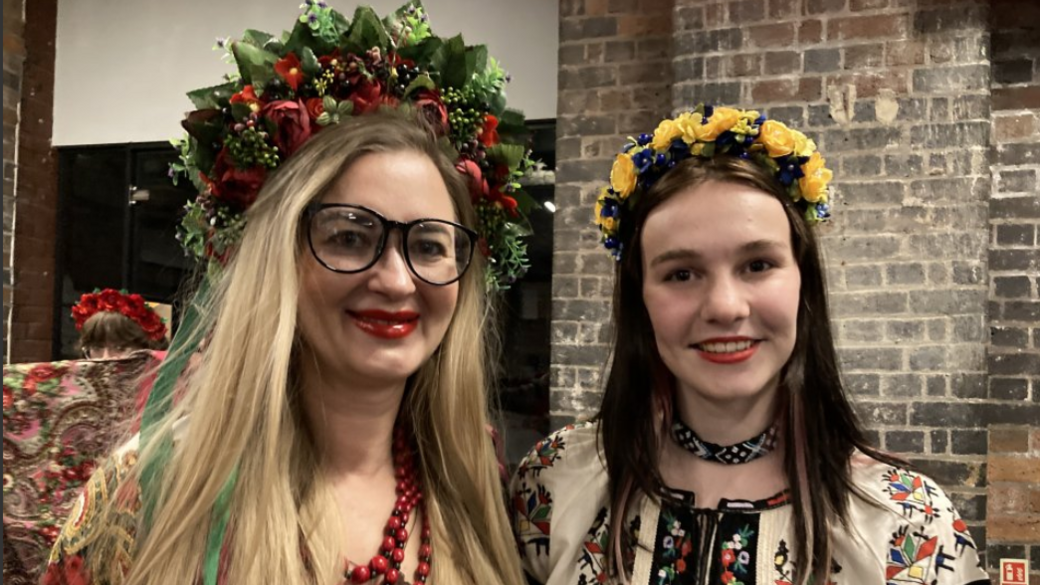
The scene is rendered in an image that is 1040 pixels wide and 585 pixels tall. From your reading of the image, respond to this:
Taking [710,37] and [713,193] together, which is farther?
[710,37]

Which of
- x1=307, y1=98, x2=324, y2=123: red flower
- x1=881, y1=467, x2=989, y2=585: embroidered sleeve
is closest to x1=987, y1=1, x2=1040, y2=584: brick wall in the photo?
x1=881, y1=467, x2=989, y2=585: embroidered sleeve

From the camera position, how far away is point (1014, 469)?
120 inches

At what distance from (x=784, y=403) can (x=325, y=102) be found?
3.13 feet

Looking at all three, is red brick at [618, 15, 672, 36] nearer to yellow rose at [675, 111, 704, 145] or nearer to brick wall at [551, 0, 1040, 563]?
brick wall at [551, 0, 1040, 563]

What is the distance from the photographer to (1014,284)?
302 centimetres

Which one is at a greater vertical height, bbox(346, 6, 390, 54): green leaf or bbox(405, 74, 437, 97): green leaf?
bbox(346, 6, 390, 54): green leaf

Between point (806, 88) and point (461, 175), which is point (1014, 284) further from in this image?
point (461, 175)

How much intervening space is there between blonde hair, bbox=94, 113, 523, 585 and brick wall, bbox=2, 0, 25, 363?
4.35 meters

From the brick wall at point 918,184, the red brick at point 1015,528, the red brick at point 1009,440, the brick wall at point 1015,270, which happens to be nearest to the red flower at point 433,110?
the brick wall at point 918,184

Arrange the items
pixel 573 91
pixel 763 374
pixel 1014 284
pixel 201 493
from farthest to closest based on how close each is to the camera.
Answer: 1. pixel 573 91
2. pixel 1014 284
3. pixel 763 374
4. pixel 201 493

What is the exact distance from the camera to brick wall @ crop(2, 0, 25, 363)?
194 inches

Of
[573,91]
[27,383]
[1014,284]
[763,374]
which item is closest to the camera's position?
[763,374]

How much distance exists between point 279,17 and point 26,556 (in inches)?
119

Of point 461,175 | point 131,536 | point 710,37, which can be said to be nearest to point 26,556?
point 131,536
